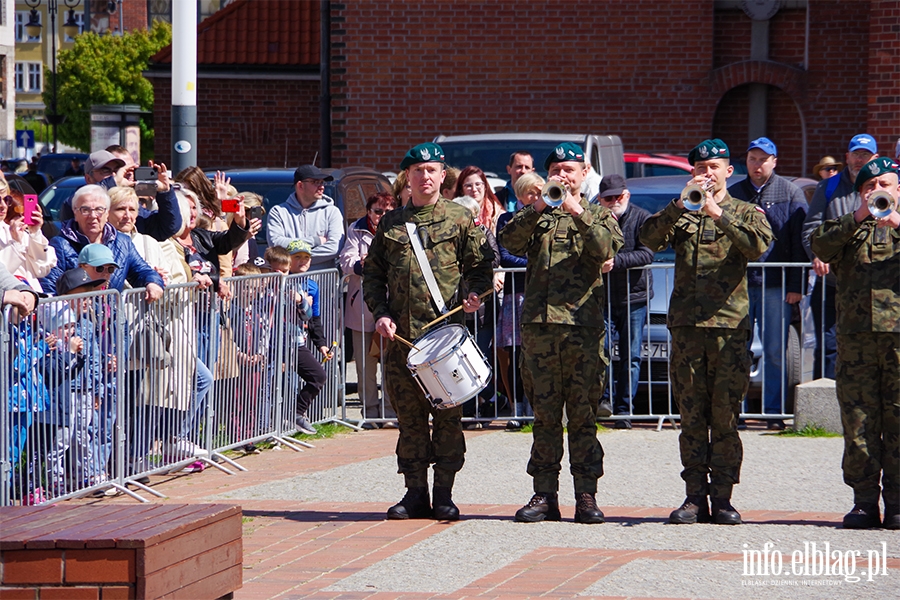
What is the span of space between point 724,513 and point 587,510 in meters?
0.71

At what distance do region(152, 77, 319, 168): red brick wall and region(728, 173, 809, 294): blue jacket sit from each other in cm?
1625

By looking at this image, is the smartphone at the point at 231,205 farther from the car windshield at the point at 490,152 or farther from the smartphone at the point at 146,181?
the car windshield at the point at 490,152

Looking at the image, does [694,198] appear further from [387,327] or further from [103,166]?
[103,166]

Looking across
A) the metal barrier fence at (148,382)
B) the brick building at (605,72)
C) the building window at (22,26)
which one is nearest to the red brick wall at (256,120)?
the brick building at (605,72)

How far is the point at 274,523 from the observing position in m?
7.05

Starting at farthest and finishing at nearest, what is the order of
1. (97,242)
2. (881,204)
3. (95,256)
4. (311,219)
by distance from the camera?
(311,219), (97,242), (95,256), (881,204)

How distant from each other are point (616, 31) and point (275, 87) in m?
6.93

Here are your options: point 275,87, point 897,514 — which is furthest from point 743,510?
point 275,87

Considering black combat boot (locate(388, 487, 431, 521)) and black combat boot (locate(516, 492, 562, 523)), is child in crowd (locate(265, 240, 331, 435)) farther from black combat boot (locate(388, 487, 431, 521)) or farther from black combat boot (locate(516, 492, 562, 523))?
black combat boot (locate(516, 492, 562, 523))

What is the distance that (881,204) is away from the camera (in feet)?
21.5

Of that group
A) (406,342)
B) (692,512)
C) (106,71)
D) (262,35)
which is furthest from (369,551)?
(106,71)

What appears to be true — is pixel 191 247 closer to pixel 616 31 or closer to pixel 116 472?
pixel 116 472

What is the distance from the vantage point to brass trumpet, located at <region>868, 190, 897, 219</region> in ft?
21.4

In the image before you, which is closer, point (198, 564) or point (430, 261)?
point (198, 564)
